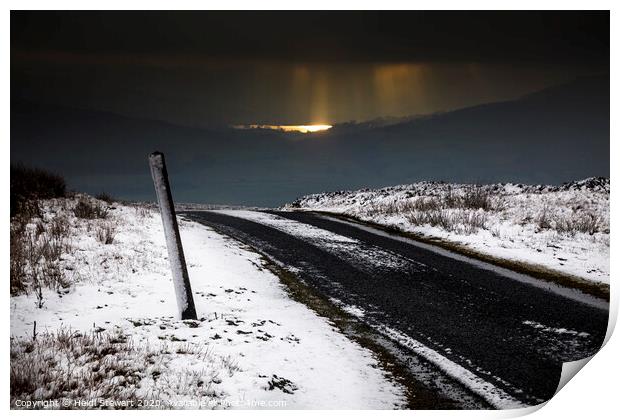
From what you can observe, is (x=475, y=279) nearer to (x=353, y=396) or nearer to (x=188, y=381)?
(x=353, y=396)

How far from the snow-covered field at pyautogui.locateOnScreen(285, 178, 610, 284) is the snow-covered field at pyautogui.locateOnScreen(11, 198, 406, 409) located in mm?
4861

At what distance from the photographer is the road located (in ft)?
15.3

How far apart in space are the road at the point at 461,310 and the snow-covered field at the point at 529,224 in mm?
1077

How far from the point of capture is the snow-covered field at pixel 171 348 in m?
4.14

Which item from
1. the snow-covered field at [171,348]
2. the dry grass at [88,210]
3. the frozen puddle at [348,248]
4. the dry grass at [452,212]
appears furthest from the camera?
the dry grass at [452,212]

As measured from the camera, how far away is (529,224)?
10734 millimetres

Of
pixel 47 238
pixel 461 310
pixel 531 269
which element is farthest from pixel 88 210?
pixel 531 269

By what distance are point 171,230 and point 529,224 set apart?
28.3 ft

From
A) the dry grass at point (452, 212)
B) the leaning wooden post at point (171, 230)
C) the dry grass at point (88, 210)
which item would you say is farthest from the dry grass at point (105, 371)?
the dry grass at point (452, 212)

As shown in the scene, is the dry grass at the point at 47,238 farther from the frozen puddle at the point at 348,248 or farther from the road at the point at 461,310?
the frozen puddle at the point at 348,248

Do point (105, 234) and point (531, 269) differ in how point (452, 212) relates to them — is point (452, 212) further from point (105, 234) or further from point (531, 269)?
point (105, 234)
